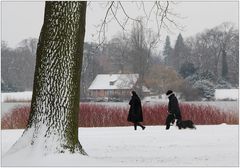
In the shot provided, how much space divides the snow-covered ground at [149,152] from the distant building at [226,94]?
4831cm

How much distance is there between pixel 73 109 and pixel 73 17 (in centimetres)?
149

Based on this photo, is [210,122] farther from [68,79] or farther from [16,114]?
[68,79]

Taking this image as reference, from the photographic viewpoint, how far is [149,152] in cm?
991

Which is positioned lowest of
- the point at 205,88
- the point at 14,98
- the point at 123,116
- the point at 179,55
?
the point at 14,98

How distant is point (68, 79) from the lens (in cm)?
800

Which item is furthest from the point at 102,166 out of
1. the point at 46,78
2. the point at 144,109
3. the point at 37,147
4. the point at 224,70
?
the point at 224,70

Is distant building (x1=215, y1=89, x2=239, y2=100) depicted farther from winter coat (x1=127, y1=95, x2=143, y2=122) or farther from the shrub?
winter coat (x1=127, y1=95, x2=143, y2=122)

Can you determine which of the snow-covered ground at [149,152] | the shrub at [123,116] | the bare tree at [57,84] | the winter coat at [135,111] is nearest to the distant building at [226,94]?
the shrub at [123,116]

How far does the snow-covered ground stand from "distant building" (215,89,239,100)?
48.3 metres

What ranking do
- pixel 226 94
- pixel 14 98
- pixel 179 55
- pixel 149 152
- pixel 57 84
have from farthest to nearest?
pixel 179 55 → pixel 226 94 → pixel 14 98 → pixel 149 152 → pixel 57 84

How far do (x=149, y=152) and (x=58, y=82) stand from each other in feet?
9.38

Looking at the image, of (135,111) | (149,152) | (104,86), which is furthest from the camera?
(104,86)

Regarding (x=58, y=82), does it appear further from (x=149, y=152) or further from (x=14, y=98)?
(x=14, y=98)

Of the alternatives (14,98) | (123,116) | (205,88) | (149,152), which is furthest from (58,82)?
(205,88)
